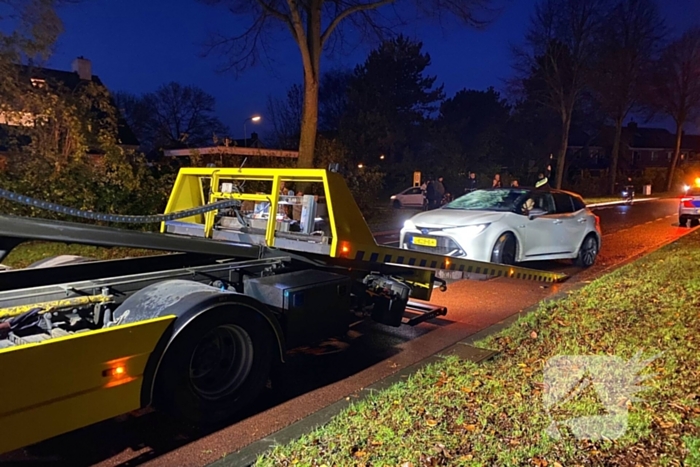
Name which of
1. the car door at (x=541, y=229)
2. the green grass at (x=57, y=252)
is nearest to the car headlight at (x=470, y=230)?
the car door at (x=541, y=229)

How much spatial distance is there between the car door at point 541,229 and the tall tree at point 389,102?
96.4ft

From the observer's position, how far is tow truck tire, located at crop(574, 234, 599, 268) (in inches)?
436

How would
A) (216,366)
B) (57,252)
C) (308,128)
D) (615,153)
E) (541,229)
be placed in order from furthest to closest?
1. (615,153)
2. (308,128)
3. (57,252)
4. (541,229)
5. (216,366)

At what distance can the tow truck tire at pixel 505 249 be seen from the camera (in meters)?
8.88

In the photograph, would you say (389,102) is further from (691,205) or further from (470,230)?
(470,230)

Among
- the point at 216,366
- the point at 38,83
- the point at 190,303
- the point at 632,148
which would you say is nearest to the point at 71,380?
the point at 190,303

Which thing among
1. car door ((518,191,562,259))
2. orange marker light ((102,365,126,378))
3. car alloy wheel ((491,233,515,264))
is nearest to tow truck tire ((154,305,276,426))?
orange marker light ((102,365,126,378))

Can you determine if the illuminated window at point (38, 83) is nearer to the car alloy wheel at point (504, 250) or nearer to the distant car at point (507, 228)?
the distant car at point (507, 228)

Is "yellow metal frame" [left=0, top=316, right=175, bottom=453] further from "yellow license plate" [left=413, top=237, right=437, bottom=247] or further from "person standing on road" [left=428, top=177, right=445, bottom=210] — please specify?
"person standing on road" [left=428, top=177, right=445, bottom=210]

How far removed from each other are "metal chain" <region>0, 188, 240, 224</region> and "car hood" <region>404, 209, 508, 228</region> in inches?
174

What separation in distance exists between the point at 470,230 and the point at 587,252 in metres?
3.86

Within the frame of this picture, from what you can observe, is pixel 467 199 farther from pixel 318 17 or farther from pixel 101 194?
pixel 318 17

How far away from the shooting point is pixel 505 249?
912 centimetres

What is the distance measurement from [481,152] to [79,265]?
133 ft
